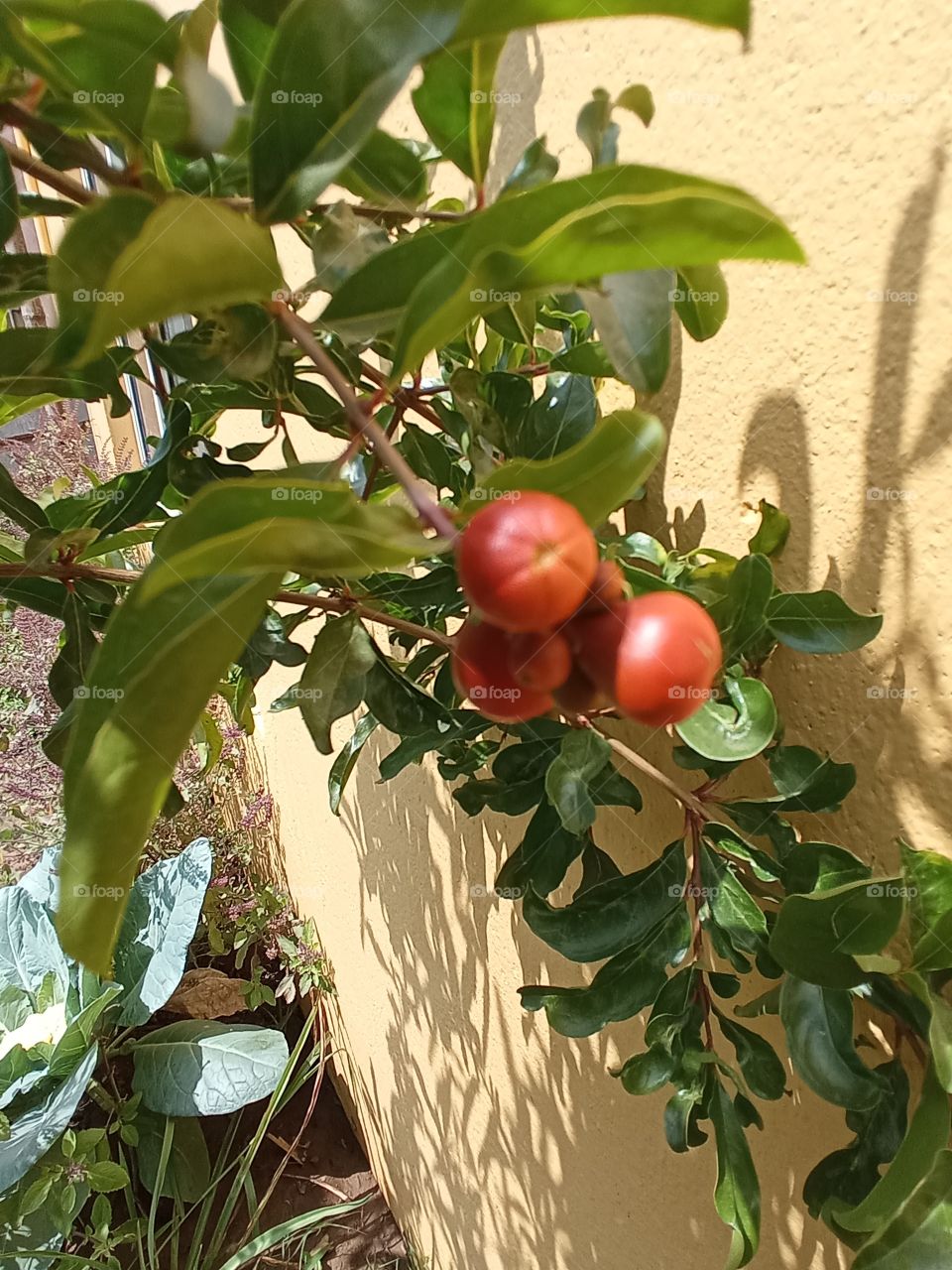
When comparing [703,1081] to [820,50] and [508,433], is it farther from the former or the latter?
[820,50]

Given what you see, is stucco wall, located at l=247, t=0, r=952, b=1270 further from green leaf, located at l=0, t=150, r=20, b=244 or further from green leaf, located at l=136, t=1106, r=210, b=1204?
green leaf, located at l=136, t=1106, r=210, b=1204

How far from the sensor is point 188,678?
0.78 ft

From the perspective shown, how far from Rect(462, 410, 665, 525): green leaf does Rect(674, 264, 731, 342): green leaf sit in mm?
148

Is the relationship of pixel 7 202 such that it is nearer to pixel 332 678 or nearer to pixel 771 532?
pixel 332 678

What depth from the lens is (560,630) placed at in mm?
282

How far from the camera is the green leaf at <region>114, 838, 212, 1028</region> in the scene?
1.61 meters

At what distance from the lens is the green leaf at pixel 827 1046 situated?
0.40 m

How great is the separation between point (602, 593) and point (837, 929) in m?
0.21

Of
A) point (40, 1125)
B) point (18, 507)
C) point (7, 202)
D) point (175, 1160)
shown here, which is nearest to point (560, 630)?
point (7, 202)

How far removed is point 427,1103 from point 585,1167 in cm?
55

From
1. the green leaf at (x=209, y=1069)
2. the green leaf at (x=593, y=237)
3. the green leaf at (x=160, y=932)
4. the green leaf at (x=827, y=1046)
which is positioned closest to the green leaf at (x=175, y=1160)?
the green leaf at (x=209, y=1069)
